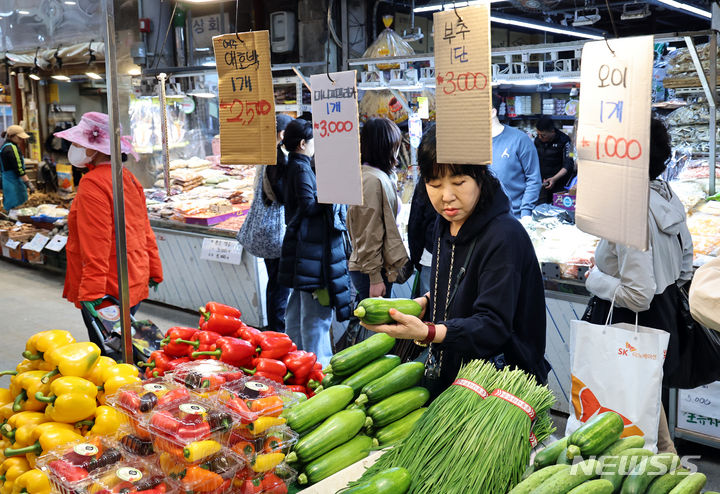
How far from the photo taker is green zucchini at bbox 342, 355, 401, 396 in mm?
2086

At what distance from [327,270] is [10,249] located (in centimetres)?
677

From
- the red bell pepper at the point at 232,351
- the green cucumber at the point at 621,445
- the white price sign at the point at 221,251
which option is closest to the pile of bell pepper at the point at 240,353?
the red bell pepper at the point at 232,351

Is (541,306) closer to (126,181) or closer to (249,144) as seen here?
(249,144)

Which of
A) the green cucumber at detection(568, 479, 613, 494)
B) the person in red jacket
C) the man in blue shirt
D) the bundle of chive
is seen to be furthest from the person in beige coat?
the green cucumber at detection(568, 479, 613, 494)

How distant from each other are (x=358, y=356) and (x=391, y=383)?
141 millimetres

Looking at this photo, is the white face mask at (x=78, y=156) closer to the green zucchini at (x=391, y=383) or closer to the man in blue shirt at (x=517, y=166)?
the green zucchini at (x=391, y=383)

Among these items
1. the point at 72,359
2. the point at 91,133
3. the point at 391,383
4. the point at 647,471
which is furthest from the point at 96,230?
the point at 647,471

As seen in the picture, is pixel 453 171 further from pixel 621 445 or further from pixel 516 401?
pixel 621 445

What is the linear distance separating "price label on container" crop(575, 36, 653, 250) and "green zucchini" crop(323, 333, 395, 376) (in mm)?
740

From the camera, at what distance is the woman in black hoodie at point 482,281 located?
2.22 meters

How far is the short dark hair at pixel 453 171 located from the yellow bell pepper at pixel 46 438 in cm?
144

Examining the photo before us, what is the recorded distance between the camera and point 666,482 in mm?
1408

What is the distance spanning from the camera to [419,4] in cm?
875

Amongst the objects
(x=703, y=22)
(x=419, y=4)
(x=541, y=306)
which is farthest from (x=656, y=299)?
(x=703, y=22)
